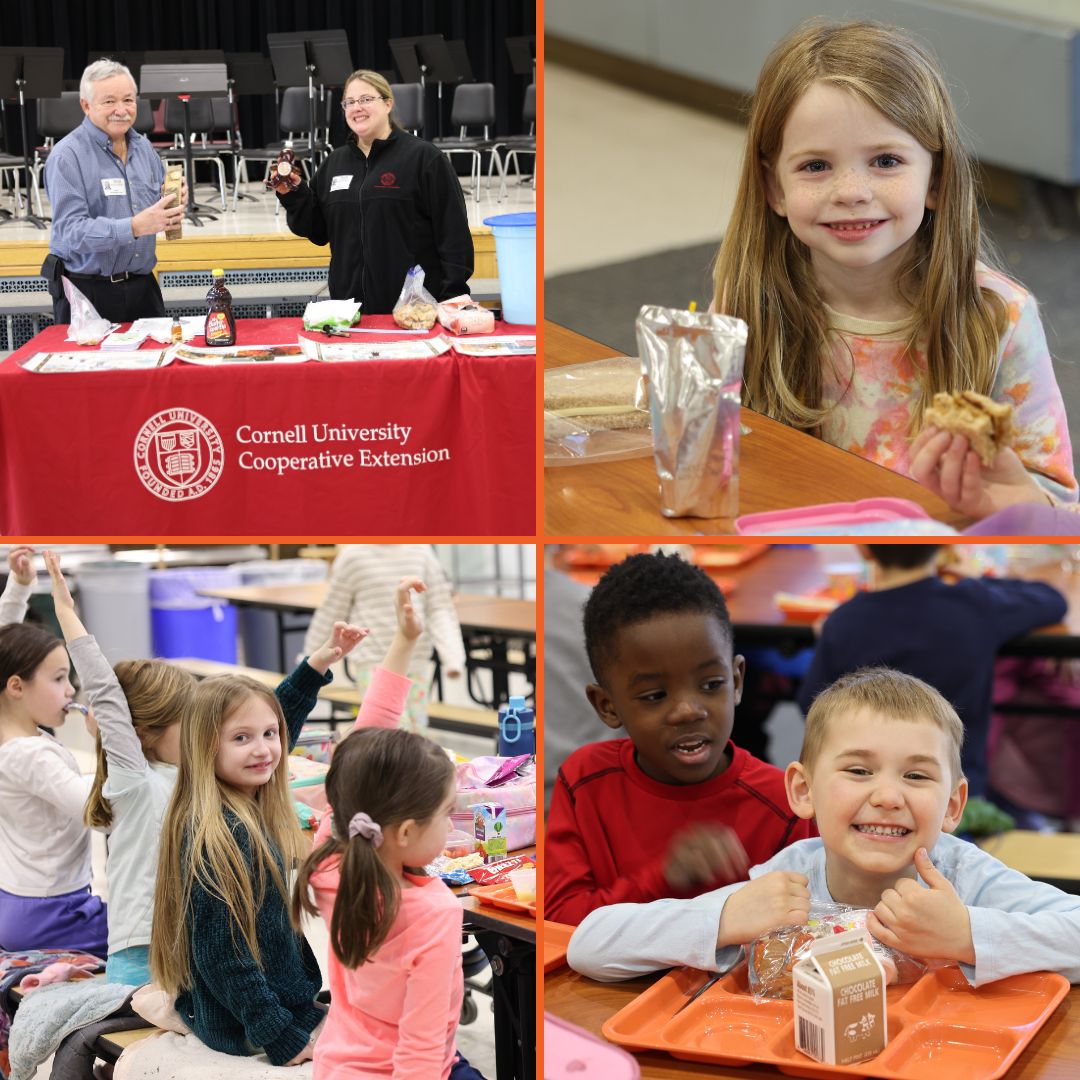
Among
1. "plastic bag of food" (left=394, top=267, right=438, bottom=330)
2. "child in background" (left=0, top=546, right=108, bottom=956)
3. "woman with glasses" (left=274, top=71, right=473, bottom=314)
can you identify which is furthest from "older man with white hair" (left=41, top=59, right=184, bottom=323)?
"child in background" (left=0, top=546, right=108, bottom=956)

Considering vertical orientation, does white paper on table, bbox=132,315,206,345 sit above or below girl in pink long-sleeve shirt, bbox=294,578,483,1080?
above

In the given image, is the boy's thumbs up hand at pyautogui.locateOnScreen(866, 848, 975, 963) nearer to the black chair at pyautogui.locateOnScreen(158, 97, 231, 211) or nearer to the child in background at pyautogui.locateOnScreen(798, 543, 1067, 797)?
the child in background at pyautogui.locateOnScreen(798, 543, 1067, 797)

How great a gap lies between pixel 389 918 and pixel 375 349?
6.63 ft

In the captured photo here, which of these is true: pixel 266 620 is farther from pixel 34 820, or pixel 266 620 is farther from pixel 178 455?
pixel 34 820

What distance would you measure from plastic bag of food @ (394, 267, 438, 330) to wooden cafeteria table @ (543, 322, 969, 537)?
6.94 feet

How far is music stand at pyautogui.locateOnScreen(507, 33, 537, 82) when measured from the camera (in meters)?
11.5

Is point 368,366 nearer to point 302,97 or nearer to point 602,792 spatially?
point 602,792

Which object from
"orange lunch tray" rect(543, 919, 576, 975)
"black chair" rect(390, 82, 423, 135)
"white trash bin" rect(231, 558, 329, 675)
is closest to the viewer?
"orange lunch tray" rect(543, 919, 576, 975)

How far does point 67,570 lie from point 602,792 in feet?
19.7

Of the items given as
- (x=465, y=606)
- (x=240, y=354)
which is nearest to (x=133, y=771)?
(x=240, y=354)

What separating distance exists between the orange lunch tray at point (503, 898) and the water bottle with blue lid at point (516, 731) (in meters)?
0.61

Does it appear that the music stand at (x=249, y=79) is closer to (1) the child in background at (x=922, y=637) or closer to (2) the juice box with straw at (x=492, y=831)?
(1) the child in background at (x=922, y=637)

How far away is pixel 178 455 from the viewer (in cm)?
343

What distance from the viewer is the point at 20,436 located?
338 centimetres
